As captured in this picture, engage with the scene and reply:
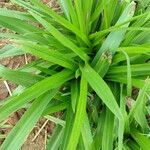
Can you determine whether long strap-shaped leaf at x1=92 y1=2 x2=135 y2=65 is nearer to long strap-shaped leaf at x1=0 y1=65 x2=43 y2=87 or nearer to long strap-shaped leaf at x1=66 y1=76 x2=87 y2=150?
long strap-shaped leaf at x1=66 y1=76 x2=87 y2=150

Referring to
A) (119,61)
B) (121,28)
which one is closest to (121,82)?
(119,61)

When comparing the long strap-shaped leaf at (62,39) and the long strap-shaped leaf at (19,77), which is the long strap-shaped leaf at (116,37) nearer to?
the long strap-shaped leaf at (62,39)

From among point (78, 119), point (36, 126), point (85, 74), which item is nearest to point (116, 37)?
point (85, 74)

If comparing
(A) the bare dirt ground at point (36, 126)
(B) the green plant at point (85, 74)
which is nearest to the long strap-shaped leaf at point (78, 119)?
(B) the green plant at point (85, 74)

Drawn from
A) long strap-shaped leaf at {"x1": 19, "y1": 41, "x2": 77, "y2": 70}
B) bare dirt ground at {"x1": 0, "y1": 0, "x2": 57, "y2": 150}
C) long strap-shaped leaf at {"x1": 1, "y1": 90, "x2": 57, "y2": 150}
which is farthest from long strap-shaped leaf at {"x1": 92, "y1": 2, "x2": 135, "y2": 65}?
bare dirt ground at {"x1": 0, "y1": 0, "x2": 57, "y2": 150}

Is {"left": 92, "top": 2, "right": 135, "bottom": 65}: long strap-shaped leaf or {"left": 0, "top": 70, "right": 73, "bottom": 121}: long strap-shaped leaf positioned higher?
{"left": 92, "top": 2, "right": 135, "bottom": 65}: long strap-shaped leaf

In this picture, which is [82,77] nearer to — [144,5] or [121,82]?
[121,82]
